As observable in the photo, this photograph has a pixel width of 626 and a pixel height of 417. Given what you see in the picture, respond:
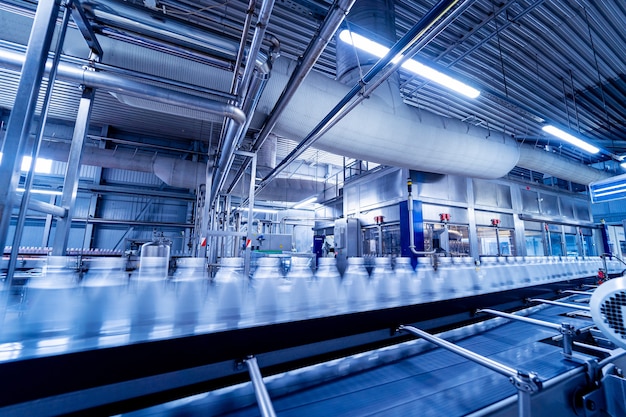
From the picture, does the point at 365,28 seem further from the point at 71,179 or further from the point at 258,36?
the point at 71,179

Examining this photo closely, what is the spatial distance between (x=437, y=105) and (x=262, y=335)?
207 inches

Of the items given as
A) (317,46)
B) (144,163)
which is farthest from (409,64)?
(144,163)

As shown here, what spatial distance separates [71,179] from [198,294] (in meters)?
1.19

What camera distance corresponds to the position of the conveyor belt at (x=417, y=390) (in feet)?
2.06

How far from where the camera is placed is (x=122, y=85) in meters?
1.50

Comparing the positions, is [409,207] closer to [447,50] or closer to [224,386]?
[447,50]

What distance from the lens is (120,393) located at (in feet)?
1.90

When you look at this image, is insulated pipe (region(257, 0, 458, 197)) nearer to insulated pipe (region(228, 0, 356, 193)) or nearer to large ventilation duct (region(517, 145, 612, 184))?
insulated pipe (region(228, 0, 356, 193))

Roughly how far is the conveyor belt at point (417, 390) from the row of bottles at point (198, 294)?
7.8 inches

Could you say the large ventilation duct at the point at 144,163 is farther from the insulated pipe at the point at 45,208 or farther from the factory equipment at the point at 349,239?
the insulated pipe at the point at 45,208

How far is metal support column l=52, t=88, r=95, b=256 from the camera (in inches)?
53.4

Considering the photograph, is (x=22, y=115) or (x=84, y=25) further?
(x=84, y=25)

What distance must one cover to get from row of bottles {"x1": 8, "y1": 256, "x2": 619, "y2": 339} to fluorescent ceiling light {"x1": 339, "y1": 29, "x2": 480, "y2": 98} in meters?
1.36

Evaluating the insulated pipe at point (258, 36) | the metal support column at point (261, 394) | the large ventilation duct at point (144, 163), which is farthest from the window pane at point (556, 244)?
the metal support column at point (261, 394)
